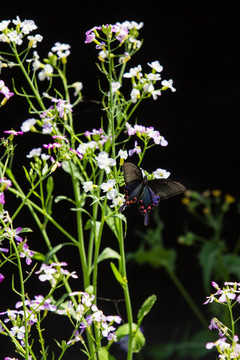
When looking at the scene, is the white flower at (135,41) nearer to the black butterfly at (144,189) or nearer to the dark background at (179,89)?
the black butterfly at (144,189)

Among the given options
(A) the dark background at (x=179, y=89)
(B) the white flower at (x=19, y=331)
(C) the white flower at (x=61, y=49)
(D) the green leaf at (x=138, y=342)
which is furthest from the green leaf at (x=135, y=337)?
(A) the dark background at (x=179, y=89)

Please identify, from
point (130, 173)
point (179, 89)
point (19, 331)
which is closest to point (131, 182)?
point (130, 173)

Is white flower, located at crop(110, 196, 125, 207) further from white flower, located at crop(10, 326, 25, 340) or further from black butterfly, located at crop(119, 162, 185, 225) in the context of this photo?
white flower, located at crop(10, 326, 25, 340)

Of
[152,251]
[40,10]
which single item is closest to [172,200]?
[152,251]

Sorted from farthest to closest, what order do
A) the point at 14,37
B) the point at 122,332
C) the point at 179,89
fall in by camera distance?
the point at 179,89, the point at 122,332, the point at 14,37

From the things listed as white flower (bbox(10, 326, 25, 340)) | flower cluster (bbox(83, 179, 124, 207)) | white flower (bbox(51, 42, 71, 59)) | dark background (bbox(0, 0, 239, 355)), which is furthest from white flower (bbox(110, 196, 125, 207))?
A: dark background (bbox(0, 0, 239, 355))

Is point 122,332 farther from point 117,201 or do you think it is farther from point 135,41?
point 135,41

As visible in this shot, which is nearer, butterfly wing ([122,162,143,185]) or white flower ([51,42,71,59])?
butterfly wing ([122,162,143,185])

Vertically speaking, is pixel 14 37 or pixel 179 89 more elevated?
pixel 14 37
